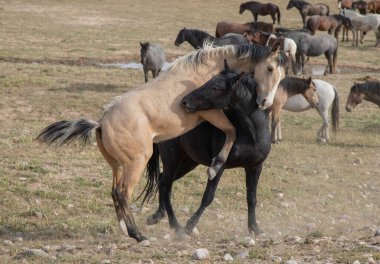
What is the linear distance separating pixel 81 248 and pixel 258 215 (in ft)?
9.72

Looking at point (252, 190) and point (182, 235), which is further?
point (252, 190)

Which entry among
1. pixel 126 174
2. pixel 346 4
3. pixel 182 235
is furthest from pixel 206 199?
pixel 346 4

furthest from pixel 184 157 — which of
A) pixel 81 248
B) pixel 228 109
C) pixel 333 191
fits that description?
pixel 333 191

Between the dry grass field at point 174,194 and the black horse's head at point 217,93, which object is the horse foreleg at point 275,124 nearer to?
the dry grass field at point 174,194

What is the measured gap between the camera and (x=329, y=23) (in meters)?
33.9

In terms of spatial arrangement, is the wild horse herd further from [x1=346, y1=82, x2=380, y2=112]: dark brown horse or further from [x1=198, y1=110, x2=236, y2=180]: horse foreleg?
[x1=346, y1=82, x2=380, y2=112]: dark brown horse

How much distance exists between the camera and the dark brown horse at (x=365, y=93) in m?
16.1

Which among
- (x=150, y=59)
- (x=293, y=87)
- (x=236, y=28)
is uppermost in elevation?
(x=293, y=87)

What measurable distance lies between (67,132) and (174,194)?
2.63 meters

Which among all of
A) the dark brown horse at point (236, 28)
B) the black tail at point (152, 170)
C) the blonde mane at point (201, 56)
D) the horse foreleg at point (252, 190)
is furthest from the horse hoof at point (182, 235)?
the dark brown horse at point (236, 28)

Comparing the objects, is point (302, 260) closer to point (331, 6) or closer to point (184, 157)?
point (184, 157)

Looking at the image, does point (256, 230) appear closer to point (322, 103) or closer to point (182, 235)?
point (182, 235)

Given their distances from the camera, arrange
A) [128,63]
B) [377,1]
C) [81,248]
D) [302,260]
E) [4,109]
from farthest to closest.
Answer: [377,1], [128,63], [4,109], [81,248], [302,260]

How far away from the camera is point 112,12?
135 feet
